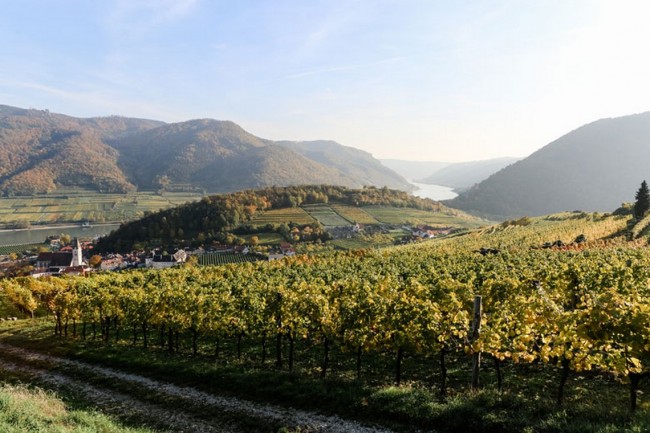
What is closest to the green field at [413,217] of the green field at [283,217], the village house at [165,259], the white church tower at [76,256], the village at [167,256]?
the village at [167,256]

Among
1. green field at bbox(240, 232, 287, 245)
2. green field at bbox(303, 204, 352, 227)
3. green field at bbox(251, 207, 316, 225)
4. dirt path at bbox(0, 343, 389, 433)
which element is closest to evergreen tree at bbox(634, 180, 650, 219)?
dirt path at bbox(0, 343, 389, 433)

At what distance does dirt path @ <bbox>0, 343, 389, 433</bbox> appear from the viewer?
49.6ft

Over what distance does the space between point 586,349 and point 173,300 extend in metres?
23.8

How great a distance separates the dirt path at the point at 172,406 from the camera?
49.6 ft

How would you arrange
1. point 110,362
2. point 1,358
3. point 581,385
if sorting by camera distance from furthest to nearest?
point 1,358, point 110,362, point 581,385

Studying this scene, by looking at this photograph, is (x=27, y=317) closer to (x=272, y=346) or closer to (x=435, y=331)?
(x=272, y=346)

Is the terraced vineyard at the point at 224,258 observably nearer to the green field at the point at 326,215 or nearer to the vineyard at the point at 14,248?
the green field at the point at 326,215

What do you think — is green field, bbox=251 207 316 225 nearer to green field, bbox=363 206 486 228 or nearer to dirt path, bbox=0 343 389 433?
green field, bbox=363 206 486 228

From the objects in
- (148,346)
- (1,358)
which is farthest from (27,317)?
(148,346)

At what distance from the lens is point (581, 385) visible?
49.4 ft

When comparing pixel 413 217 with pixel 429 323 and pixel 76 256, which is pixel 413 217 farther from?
pixel 429 323

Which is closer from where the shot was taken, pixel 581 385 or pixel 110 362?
pixel 581 385

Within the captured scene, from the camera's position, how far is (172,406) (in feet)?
57.8

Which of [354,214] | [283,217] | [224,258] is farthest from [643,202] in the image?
[283,217]
